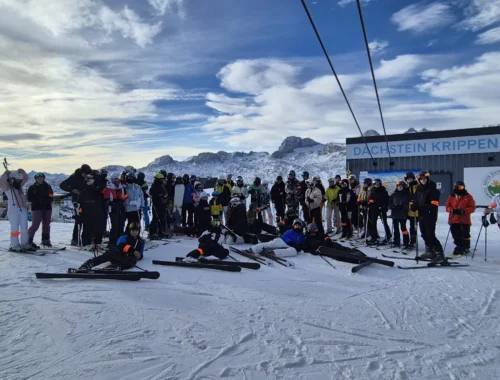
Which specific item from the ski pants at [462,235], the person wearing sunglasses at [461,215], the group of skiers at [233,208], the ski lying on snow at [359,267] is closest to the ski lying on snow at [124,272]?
the group of skiers at [233,208]

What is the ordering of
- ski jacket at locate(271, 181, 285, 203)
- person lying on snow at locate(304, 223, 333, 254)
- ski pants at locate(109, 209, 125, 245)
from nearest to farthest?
person lying on snow at locate(304, 223, 333, 254) < ski pants at locate(109, 209, 125, 245) < ski jacket at locate(271, 181, 285, 203)

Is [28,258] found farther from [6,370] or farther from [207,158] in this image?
[207,158]

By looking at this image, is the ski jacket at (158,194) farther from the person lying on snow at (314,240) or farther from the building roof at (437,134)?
the building roof at (437,134)

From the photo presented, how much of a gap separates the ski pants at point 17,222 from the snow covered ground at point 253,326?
178cm

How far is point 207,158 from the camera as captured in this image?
76500mm

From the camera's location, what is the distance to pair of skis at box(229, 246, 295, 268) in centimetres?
622

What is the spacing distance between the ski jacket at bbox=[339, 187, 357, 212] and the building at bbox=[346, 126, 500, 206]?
9472 mm

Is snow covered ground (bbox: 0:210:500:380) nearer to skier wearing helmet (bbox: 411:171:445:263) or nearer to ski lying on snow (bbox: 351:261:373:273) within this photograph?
ski lying on snow (bbox: 351:261:373:273)

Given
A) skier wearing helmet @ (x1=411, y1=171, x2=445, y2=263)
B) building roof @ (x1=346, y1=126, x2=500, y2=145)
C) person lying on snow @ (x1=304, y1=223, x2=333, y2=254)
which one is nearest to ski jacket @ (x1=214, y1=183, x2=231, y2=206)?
person lying on snow @ (x1=304, y1=223, x2=333, y2=254)

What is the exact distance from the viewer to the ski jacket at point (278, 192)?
10783 millimetres

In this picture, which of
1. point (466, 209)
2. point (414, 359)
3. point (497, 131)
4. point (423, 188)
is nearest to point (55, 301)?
point (414, 359)

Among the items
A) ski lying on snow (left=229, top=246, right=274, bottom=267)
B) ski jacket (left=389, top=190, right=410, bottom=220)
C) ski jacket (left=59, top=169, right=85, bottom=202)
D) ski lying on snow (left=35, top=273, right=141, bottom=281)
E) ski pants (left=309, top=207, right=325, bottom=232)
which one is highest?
ski jacket (left=59, top=169, right=85, bottom=202)

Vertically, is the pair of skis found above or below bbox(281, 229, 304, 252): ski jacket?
below

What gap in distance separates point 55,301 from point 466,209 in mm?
7398
